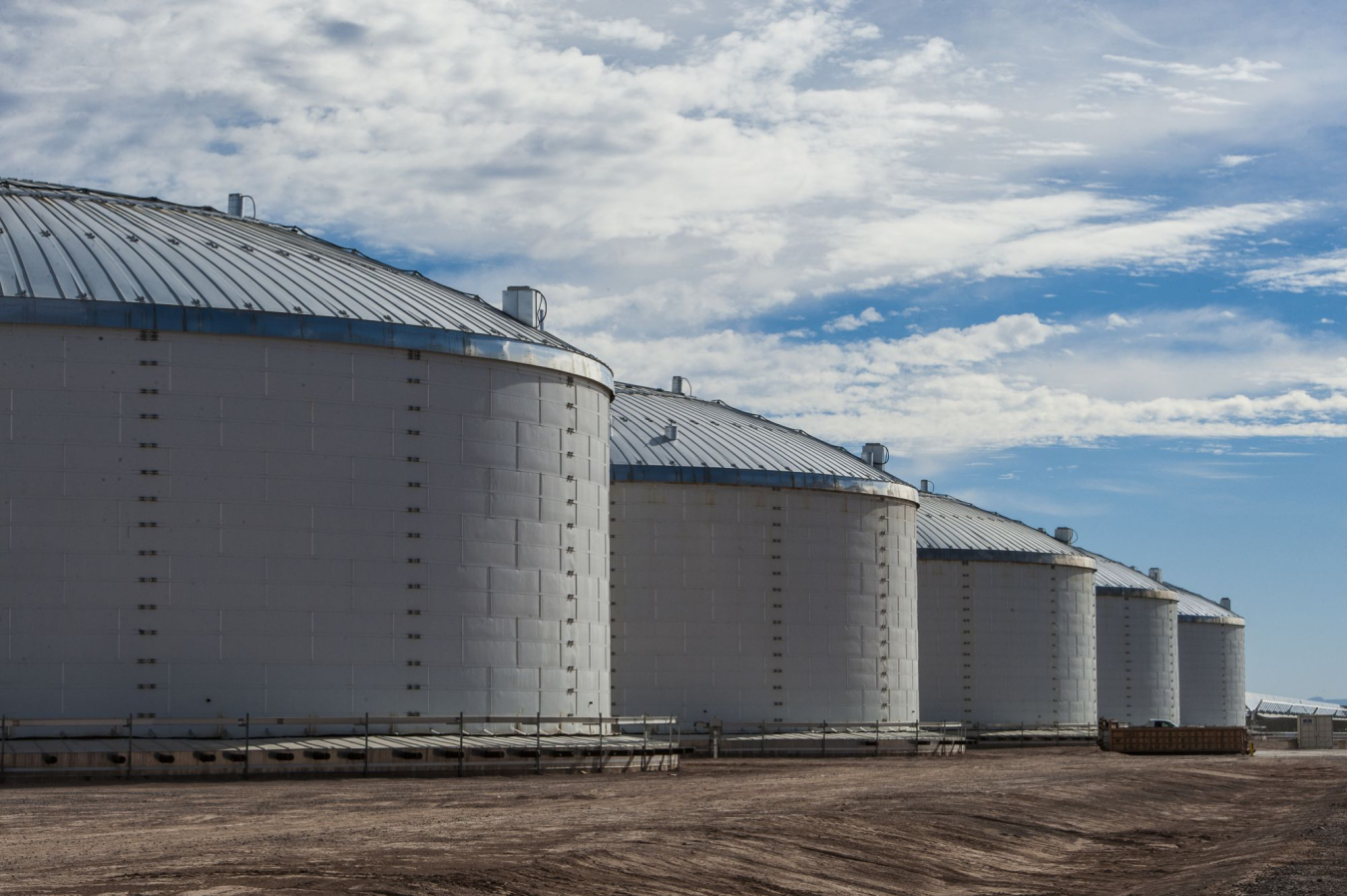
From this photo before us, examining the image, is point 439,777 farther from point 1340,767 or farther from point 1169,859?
point 1340,767

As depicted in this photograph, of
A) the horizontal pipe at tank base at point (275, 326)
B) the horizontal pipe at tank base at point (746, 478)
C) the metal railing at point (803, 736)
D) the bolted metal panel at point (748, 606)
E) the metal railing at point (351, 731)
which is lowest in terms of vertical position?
→ the metal railing at point (803, 736)

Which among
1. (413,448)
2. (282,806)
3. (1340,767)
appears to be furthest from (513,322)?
(1340,767)

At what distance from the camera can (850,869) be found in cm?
2306

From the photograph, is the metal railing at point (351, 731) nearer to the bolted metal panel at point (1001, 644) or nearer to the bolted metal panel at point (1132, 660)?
the bolted metal panel at point (1001, 644)

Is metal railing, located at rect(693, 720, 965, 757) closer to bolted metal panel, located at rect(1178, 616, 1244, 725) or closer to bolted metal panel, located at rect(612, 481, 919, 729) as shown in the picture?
bolted metal panel, located at rect(612, 481, 919, 729)

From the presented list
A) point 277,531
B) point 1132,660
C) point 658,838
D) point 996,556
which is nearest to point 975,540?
point 996,556

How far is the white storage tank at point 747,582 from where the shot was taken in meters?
51.9

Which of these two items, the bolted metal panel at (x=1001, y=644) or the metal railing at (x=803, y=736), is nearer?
the metal railing at (x=803, y=736)

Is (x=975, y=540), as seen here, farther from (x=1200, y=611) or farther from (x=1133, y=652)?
(x=1200, y=611)

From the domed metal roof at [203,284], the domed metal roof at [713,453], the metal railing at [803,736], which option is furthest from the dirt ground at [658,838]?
the domed metal roof at [713,453]

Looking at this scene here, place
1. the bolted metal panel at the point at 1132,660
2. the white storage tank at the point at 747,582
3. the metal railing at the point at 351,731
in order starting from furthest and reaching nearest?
1. the bolted metal panel at the point at 1132,660
2. the white storage tank at the point at 747,582
3. the metal railing at the point at 351,731

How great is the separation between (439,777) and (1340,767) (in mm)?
35988

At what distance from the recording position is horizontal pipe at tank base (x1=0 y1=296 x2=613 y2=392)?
34156mm

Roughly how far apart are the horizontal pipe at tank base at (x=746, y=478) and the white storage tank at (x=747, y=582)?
0.15 feet
